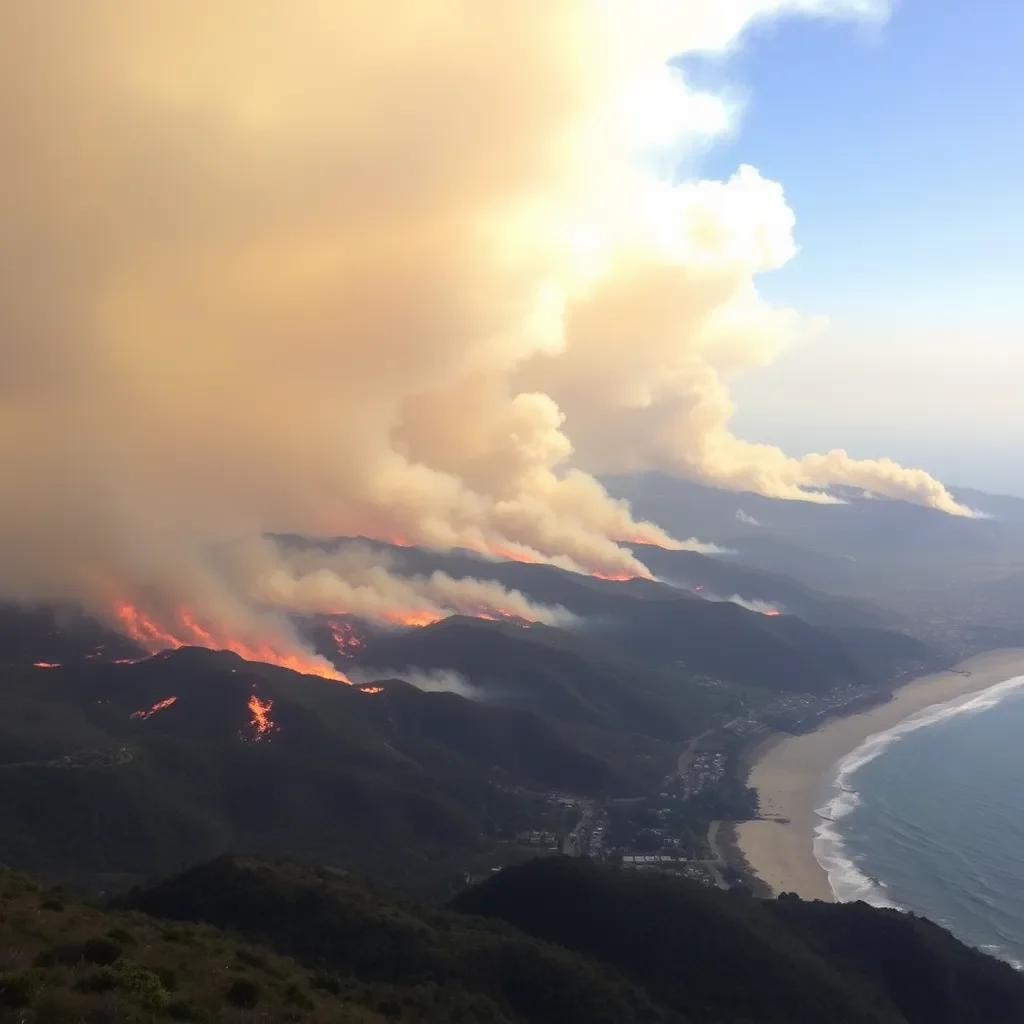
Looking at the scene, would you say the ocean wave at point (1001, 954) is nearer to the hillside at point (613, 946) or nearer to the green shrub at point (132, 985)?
the hillside at point (613, 946)

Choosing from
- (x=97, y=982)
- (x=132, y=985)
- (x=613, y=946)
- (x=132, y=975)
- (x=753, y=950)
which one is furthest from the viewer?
(x=613, y=946)

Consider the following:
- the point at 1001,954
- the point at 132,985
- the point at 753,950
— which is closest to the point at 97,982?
the point at 132,985

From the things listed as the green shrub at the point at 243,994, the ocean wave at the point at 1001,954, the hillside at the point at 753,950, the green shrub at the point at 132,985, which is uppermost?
the green shrub at the point at 132,985

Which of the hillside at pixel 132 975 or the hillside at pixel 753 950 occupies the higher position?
the hillside at pixel 132 975

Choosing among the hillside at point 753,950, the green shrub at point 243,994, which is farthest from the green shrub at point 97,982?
the hillside at point 753,950

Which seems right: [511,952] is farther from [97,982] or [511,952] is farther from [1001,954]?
[1001,954]

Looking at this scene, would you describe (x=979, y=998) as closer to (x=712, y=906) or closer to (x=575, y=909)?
(x=712, y=906)

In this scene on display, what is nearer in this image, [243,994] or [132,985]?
[132,985]
